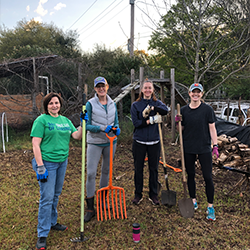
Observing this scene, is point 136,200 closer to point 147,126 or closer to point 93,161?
point 93,161

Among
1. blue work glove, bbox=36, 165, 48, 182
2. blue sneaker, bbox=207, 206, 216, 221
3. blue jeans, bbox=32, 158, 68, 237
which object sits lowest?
blue sneaker, bbox=207, 206, 216, 221

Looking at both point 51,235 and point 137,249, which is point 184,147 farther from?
point 51,235

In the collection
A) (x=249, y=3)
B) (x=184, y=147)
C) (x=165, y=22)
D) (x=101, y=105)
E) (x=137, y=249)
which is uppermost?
(x=249, y=3)

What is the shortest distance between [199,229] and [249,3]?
280 inches

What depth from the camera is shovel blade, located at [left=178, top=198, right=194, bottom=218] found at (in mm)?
3293

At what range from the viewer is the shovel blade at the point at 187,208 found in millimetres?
3293

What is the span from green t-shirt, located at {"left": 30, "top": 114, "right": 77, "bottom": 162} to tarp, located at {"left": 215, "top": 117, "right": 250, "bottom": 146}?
5156 millimetres

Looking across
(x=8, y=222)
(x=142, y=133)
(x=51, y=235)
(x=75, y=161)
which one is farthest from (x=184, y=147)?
(x=75, y=161)

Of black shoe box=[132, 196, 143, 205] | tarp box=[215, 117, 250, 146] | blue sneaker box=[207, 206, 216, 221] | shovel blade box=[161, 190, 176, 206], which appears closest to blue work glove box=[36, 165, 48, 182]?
black shoe box=[132, 196, 143, 205]

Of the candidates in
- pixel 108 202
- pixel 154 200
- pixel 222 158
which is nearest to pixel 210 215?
pixel 154 200

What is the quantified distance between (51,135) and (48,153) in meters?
0.21

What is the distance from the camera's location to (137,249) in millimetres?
2730

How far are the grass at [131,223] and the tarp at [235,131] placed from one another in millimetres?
1575

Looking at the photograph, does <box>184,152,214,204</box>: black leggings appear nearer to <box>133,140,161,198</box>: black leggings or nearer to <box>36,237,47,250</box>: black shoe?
<box>133,140,161,198</box>: black leggings
